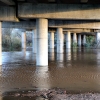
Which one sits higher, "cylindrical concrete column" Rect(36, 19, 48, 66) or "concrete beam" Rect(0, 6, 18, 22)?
"concrete beam" Rect(0, 6, 18, 22)

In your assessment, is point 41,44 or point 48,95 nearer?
point 48,95

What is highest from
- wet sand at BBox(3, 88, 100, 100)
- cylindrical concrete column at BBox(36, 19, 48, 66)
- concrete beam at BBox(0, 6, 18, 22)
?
concrete beam at BBox(0, 6, 18, 22)

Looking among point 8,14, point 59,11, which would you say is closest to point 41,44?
point 59,11

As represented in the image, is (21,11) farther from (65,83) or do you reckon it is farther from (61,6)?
(65,83)

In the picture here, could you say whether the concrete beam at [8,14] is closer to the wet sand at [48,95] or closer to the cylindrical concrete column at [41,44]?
the cylindrical concrete column at [41,44]

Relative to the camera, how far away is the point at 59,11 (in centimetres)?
2330

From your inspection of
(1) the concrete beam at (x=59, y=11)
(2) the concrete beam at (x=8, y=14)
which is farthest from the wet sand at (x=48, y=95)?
(2) the concrete beam at (x=8, y=14)

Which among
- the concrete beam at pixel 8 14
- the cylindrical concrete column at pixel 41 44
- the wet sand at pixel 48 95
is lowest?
the wet sand at pixel 48 95

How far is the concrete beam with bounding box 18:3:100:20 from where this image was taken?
75.8 feet

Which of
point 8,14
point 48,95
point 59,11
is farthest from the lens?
point 8,14

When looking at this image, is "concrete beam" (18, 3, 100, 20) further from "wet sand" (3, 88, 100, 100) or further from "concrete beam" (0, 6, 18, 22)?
"wet sand" (3, 88, 100, 100)

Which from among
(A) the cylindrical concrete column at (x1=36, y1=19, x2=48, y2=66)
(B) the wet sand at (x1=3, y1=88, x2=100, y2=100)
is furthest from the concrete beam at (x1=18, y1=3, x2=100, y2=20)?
(B) the wet sand at (x1=3, y1=88, x2=100, y2=100)

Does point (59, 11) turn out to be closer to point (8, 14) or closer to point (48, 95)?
Answer: point (8, 14)

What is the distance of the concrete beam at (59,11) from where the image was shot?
23094 millimetres
